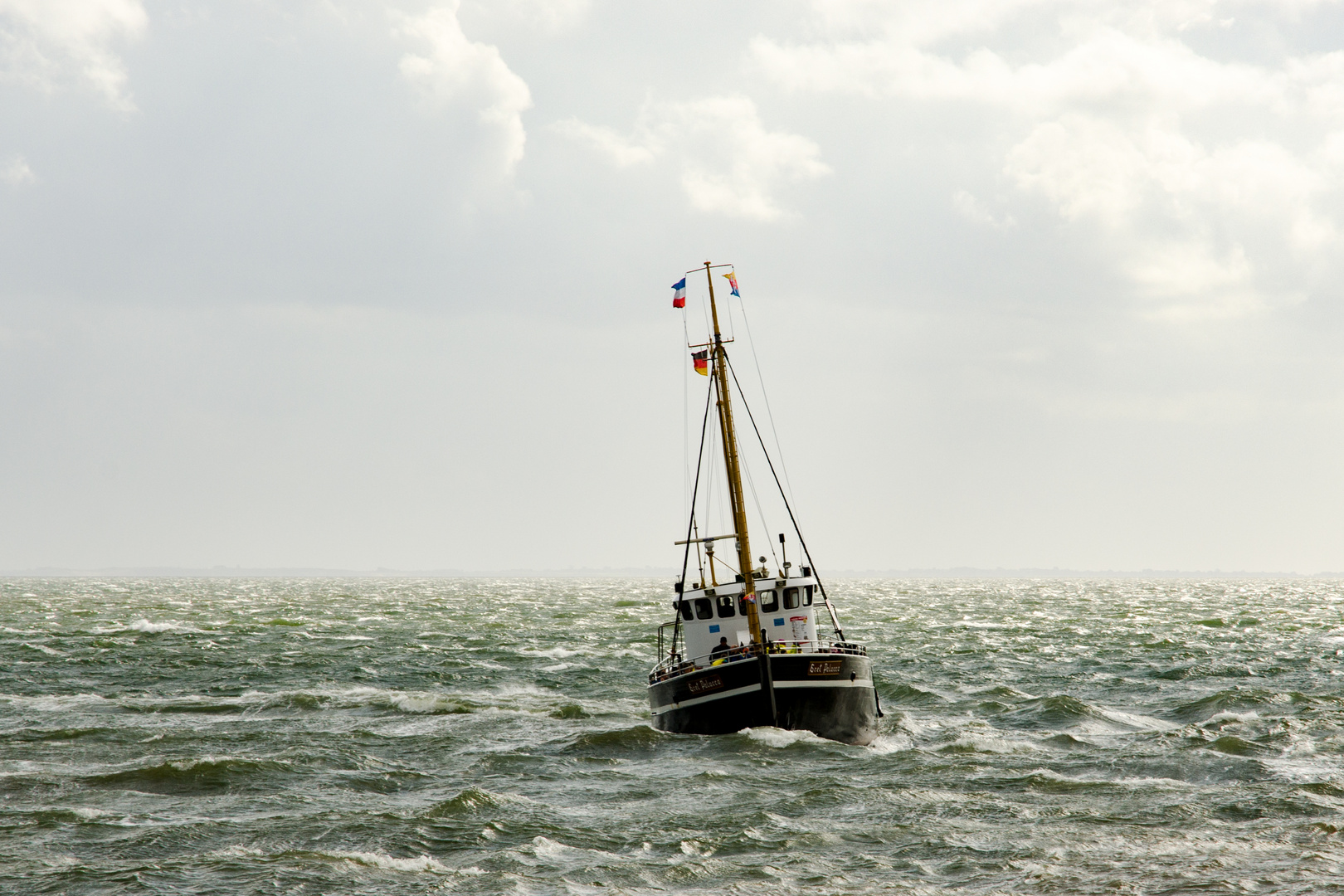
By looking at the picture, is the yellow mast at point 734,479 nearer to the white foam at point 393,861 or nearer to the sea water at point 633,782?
the sea water at point 633,782

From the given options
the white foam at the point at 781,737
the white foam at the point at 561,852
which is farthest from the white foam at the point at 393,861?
the white foam at the point at 781,737

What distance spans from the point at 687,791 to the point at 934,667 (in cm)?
2604

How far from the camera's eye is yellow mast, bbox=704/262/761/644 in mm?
27812

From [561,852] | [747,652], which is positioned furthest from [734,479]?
[561,852]

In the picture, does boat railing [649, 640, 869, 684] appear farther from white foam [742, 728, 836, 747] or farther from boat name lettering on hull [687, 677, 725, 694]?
white foam [742, 728, 836, 747]

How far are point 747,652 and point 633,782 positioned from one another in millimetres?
5327

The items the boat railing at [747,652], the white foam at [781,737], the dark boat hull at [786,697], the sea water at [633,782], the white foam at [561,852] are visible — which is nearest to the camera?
the sea water at [633,782]

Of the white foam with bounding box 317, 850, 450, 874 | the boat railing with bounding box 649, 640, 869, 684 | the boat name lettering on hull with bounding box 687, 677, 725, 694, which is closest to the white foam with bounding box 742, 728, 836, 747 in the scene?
the boat name lettering on hull with bounding box 687, 677, 725, 694

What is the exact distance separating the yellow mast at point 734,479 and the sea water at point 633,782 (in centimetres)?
365

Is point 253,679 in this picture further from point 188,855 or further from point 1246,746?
point 1246,746

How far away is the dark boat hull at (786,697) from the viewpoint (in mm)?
25688

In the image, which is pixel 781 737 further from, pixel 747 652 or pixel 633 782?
pixel 633 782

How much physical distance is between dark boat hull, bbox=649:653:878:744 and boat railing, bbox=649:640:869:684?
27cm

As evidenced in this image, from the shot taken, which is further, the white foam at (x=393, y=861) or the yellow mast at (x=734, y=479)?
the yellow mast at (x=734, y=479)
